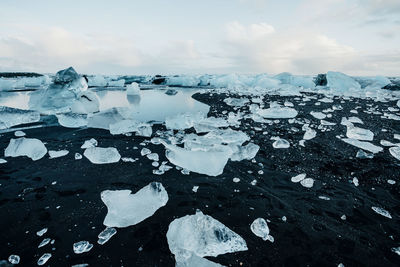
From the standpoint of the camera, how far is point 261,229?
1.75m

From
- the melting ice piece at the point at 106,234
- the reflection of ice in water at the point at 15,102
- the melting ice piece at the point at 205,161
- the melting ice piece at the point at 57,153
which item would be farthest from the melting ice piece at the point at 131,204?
the reflection of ice in water at the point at 15,102

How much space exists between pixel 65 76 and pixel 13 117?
3763 mm

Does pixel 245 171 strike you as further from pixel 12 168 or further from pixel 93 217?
pixel 12 168

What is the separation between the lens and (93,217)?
1873 mm

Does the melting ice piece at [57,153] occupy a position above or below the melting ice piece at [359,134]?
above

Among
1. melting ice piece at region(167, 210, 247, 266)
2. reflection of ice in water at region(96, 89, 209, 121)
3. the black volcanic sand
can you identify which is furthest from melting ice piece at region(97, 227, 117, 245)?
reflection of ice in water at region(96, 89, 209, 121)

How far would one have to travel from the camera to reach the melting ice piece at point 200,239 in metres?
1.52

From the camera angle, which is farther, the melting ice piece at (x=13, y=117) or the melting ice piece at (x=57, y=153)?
the melting ice piece at (x=13, y=117)

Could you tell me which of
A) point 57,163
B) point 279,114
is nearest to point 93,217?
point 57,163

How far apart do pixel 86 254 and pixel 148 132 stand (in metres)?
2.87

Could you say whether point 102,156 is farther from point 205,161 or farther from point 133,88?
point 133,88

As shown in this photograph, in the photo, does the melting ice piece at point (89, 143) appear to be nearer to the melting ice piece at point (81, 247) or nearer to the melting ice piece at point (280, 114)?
the melting ice piece at point (81, 247)

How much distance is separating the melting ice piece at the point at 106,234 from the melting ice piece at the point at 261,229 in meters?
1.15

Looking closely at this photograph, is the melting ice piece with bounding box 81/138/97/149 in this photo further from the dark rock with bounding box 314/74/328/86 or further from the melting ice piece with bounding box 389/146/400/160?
the dark rock with bounding box 314/74/328/86
